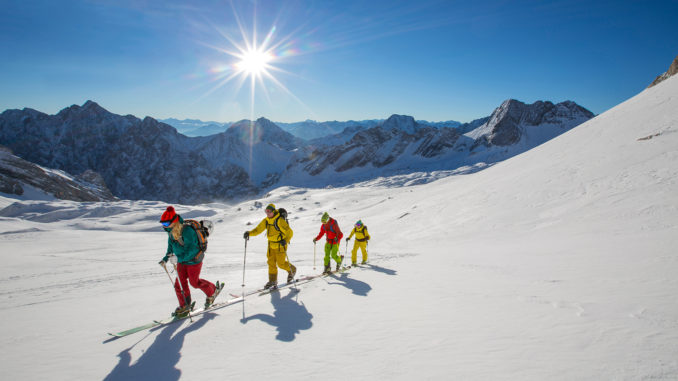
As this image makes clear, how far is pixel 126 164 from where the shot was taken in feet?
600

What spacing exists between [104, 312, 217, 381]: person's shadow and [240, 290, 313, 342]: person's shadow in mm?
1138

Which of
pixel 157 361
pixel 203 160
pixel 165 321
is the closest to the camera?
pixel 157 361

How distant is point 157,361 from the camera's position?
420 cm

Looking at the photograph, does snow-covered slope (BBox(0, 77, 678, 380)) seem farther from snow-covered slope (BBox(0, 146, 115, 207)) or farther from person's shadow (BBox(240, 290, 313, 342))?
snow-covered slope (BBox(0, 146, 115, 207))

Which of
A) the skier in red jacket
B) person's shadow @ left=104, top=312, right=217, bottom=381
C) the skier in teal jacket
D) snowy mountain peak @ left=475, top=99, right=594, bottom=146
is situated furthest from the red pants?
snowy mountain peak @ left=475, top=99, right=594, bottom=146

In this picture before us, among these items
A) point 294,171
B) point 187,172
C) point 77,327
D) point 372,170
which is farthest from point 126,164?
point 77,327

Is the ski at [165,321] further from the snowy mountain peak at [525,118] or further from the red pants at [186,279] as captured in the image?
the snowy mountain peak at [525,118]

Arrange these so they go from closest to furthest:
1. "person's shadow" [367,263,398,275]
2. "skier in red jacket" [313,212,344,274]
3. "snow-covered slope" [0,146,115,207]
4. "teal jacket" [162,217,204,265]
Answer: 1. "teal jacket" [162,217,204,265]
2. "person's shadow" [367,263,398,275]
3. "skier in red jacket" [313,212,344,274]
4. "snow-covered slope" [0,146,115,207]

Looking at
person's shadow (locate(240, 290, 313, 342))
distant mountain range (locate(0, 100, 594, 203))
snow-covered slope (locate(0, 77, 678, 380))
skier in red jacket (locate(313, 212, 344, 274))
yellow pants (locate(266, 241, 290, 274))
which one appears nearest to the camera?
snow-covered slope (locate(0, 77, 678, 380))

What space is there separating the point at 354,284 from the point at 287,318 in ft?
8.46

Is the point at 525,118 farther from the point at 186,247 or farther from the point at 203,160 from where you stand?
the point at 203,160

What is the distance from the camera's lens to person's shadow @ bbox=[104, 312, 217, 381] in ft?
12.5

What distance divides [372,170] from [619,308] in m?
152

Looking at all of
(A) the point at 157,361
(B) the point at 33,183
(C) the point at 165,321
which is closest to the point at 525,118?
(C) the point at 165,321
